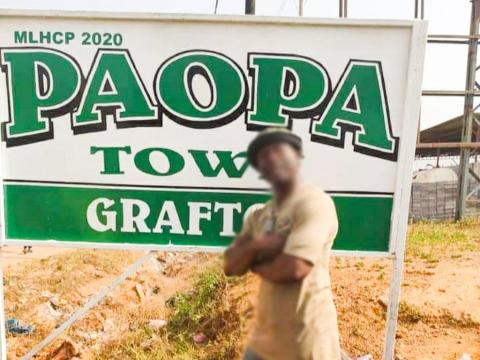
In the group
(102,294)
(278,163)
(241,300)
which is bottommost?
(102,294)

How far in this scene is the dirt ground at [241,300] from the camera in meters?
3.35

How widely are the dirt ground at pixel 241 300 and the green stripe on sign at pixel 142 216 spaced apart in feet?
0.99

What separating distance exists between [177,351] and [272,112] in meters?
2.28

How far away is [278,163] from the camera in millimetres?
699

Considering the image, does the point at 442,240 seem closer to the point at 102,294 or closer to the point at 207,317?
the point at 207,317

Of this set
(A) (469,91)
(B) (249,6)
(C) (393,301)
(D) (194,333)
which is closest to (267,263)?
(C) (393,301)

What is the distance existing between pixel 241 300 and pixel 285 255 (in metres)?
1.08

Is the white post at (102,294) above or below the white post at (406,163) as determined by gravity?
below

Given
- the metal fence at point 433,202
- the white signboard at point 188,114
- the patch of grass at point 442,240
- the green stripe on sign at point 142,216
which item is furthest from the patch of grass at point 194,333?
the metal fence at point 433,202

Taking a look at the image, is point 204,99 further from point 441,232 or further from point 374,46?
point 441,232

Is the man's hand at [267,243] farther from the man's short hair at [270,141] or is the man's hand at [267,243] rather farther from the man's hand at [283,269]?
the man's short hair at [270,141]

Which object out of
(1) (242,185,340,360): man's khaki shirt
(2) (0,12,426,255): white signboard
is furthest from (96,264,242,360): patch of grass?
(1) (242,185,340,360): man's khaki shirt

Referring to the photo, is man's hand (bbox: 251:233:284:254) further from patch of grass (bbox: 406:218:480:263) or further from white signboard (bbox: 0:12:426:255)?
patch of grass (bbox: 406:218:480:263)

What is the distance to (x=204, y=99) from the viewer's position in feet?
8.41
